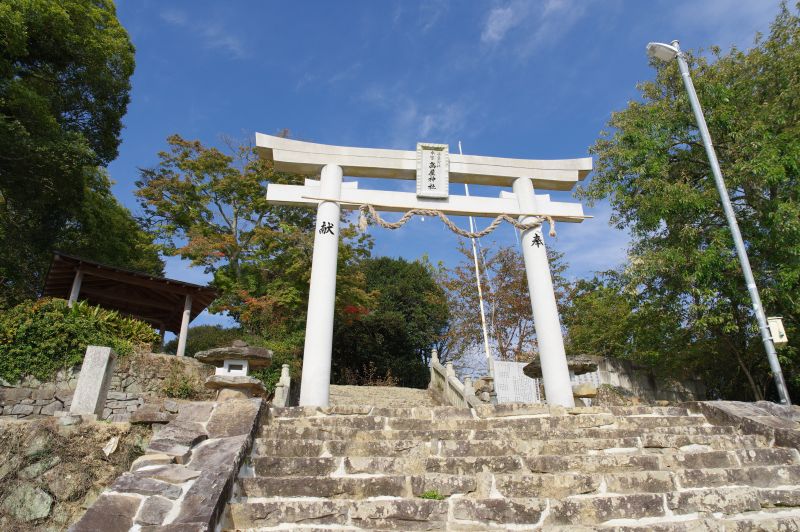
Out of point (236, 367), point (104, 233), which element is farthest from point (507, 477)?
point (104, 233)

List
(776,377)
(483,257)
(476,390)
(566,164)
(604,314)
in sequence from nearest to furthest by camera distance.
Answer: (776,377), (566,164), (476,390), (604,314), (483,257)

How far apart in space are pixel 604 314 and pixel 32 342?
53.5ft

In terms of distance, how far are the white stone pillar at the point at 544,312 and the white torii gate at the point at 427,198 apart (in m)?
0.02

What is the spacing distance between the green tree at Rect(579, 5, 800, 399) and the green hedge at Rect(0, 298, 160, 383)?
1268cm

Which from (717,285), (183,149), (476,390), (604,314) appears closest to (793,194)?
(717,285)

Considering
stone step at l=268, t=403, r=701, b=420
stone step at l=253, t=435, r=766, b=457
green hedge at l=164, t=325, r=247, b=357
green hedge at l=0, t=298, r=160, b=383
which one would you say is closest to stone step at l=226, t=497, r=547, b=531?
stone step at l=253, t=435, r=766, b=457

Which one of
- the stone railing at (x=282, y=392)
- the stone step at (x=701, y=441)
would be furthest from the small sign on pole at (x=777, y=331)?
the stone railing at (x=282, y=392)

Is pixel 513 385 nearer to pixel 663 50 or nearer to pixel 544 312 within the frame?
pixel 544 312

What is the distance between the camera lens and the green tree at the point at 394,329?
2192 cm

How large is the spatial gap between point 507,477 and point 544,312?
452 cm

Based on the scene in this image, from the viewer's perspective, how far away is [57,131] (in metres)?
12.1

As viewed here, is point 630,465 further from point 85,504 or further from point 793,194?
point 793,194

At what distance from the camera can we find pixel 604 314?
15484 millimetres

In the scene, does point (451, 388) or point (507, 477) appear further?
point (451, 388)
